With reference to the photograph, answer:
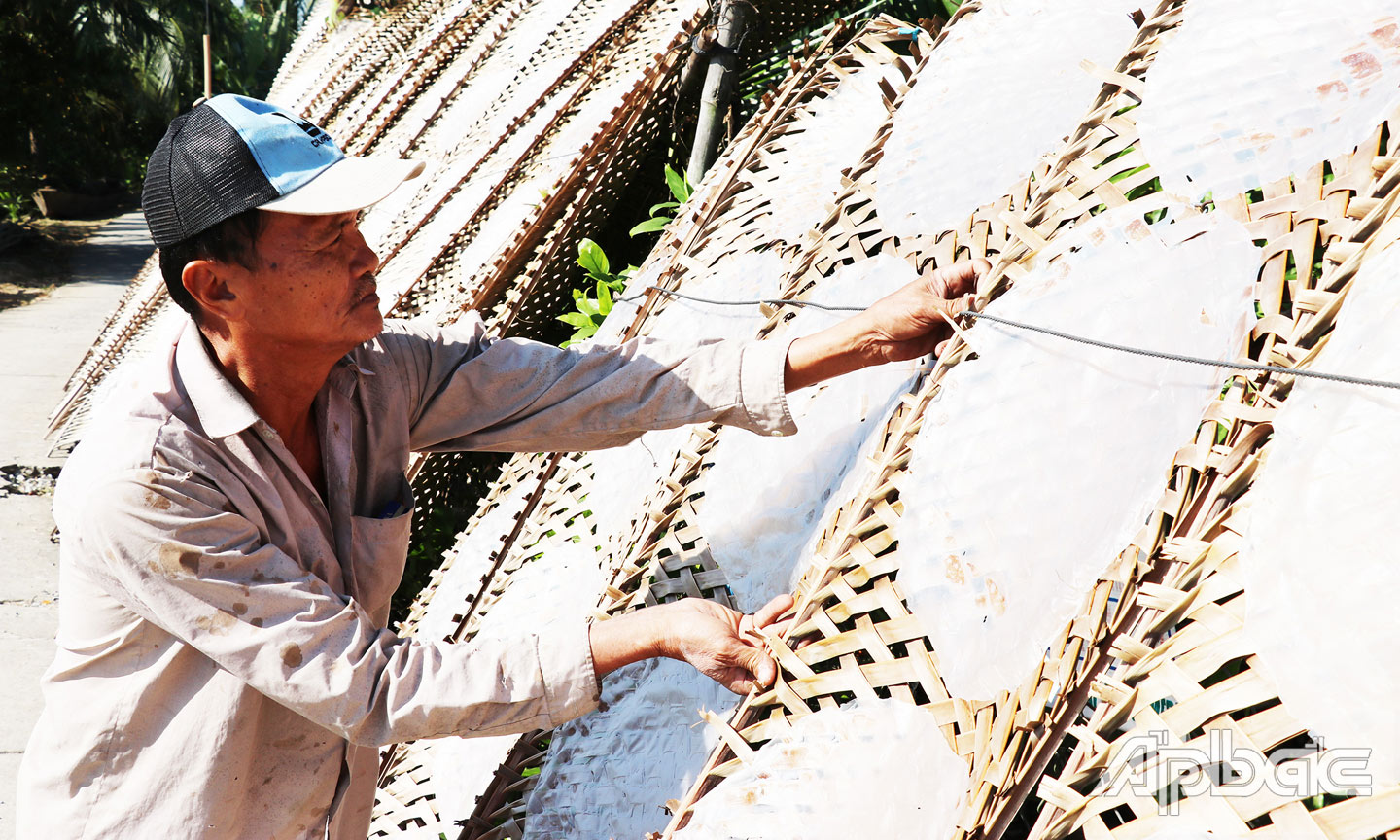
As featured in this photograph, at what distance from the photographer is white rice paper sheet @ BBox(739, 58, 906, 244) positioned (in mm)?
2352

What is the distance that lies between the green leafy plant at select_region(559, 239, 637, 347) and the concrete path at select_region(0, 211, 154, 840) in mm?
1927

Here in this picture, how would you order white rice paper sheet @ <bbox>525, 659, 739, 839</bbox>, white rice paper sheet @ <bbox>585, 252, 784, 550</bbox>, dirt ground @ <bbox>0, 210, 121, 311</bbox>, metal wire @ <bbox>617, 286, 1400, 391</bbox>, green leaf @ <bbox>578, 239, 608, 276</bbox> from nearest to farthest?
metal wire @ <bbox>617, 286, 1400, 391</bbox>
white rice paper sheet @ <bbox>525, 659, 739, 839</bbox>
white rice paper sheet @ <bbox>585, 252, 784, 550</bbox>
green leaf @ <bbox>578, 239, 608, 276</bbox>
dirt ground @ <bbox>0, 210, 121, 311</bbox>

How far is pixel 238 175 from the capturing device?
137cm

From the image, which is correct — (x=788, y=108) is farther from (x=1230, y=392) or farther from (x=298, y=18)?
(x=298, y=18)

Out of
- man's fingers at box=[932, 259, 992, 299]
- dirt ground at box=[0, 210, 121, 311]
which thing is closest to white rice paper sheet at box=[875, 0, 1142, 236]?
man's fingers at box=[932, 259, 992, 299]

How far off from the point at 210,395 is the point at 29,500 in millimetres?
4199

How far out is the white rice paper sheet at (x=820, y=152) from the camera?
235cm

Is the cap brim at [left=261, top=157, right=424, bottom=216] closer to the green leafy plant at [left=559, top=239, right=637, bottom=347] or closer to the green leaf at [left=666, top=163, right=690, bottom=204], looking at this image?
the green leafy plant at [left=559, top=239, right=637, bottom=347]

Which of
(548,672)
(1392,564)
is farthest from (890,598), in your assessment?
(1392,564)

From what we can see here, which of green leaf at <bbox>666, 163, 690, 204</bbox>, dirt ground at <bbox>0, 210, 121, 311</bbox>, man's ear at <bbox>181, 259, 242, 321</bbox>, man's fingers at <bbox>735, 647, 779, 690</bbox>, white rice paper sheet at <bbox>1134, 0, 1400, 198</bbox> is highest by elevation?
white rice paper sheet at <bbox>1134, 0, 1400, 198</bbox>

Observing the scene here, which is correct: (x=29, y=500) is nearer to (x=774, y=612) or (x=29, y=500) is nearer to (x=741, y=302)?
(x=741, y=302)

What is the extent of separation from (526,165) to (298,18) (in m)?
25.4

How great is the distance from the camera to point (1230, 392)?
1.24 meters
